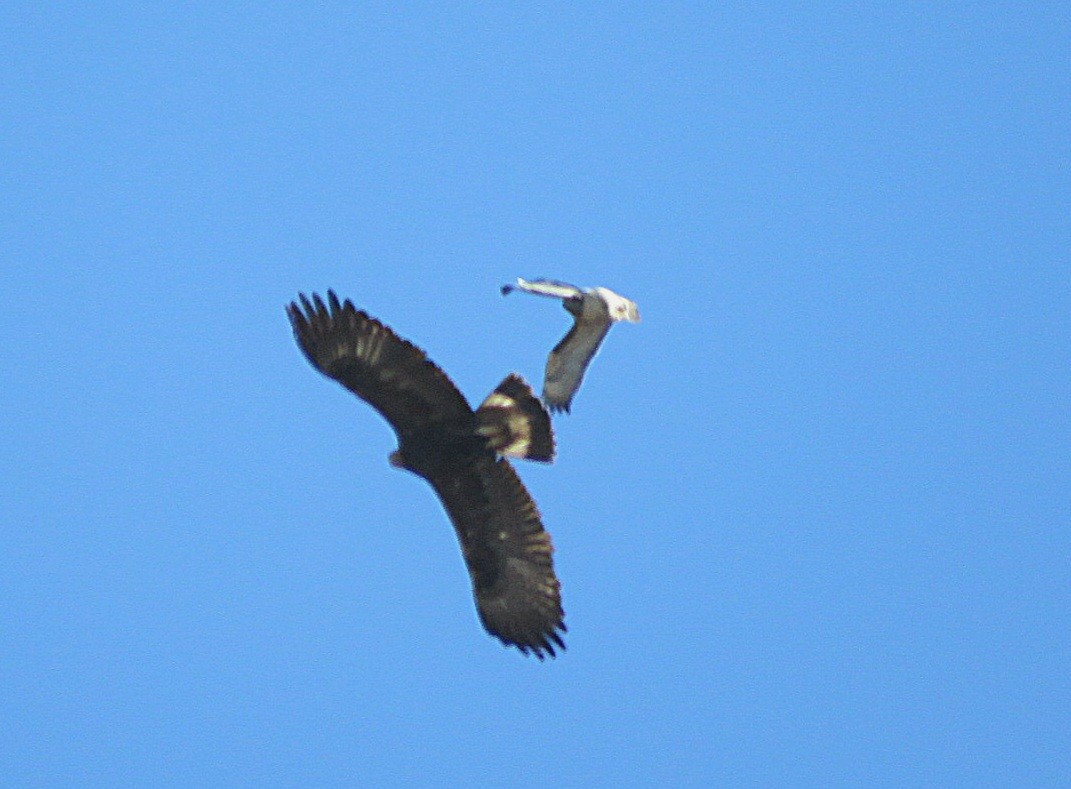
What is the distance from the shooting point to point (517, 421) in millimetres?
14117

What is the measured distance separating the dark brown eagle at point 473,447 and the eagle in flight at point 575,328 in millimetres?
866

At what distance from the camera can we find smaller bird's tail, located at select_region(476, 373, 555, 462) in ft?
46.2

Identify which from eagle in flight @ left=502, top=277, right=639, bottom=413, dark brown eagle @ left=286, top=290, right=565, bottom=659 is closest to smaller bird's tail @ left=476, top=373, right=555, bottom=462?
dark brown eagle @ left=286, top=290, right=565, bottom=659

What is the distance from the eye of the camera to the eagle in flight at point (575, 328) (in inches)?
574

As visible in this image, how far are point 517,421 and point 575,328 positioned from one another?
1109 millimetres

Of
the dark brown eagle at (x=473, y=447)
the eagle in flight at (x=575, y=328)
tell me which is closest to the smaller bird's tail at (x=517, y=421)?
the dark brown eagle at (x=473, y=447)

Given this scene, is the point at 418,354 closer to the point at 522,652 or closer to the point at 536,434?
the point at 536,434

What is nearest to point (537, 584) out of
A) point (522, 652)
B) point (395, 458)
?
point (522, 652)

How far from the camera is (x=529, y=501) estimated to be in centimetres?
1467

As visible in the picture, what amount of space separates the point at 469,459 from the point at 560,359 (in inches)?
47.4

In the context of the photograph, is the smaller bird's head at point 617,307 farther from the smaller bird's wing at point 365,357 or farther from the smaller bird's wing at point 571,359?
the smaller bird's wing at point 365,357

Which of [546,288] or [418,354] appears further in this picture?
[546,288]

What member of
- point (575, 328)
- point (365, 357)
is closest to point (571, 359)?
point (575, 328)

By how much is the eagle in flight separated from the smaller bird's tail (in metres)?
0.74
